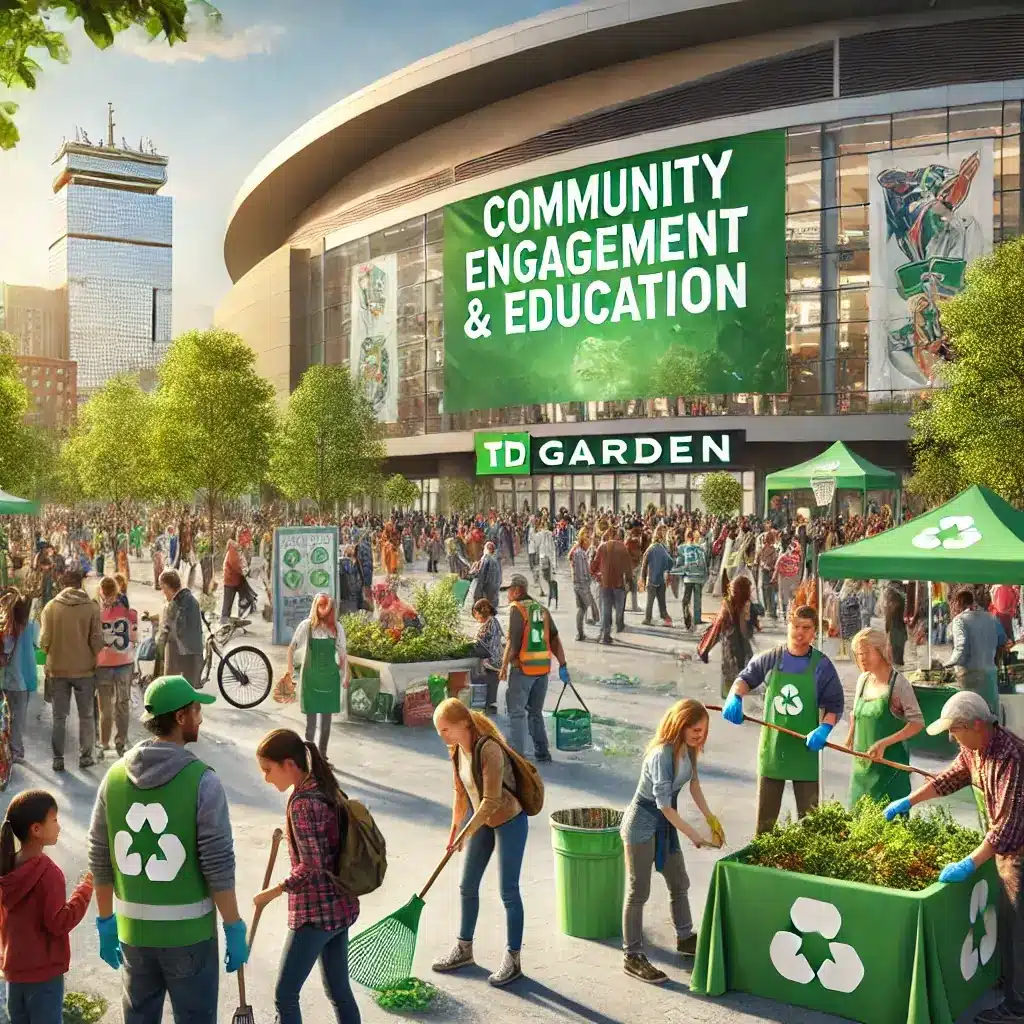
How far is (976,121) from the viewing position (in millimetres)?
43812

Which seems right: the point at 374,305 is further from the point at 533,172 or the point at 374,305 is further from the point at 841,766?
the point at 841,766

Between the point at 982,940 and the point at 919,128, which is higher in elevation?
the point at 919,128

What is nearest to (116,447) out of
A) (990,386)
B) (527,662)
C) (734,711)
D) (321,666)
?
(990,386)

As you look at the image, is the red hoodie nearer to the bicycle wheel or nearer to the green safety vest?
the green safety vest

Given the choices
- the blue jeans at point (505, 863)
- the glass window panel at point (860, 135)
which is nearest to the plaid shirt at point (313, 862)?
the blue jeans at point (505, 863)

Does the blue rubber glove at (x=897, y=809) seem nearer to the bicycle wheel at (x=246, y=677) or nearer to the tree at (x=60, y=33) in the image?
the tree at (x=60, y=33)

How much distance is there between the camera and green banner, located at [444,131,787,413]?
46594mm

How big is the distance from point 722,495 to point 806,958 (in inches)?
1693

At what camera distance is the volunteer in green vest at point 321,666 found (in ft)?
37.2

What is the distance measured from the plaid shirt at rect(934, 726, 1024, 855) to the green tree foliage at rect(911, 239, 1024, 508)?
1960 cm

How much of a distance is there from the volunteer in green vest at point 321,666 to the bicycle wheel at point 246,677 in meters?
3.49

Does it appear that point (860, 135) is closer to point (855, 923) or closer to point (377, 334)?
point (377, 334)

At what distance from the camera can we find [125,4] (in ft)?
15.1

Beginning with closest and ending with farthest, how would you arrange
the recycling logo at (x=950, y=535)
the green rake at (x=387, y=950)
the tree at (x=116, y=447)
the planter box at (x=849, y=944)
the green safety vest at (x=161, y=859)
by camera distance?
the green safety vest at (x=161, y=859), the planter box at (x=849, y=944), the green rake at (x=387, y=950), the recycling logo at (x=950, y=535), the tree at (x=116, y=447)
